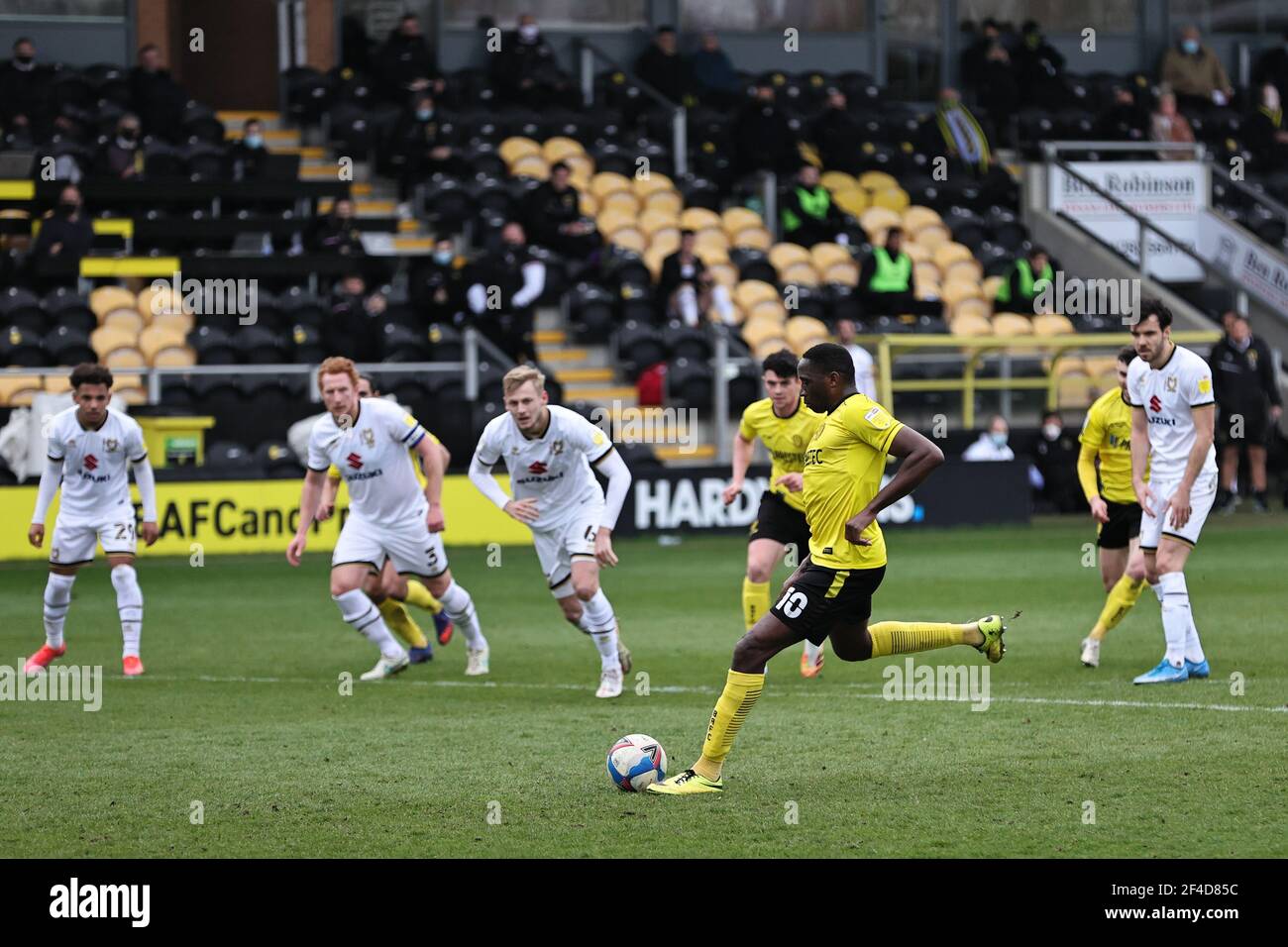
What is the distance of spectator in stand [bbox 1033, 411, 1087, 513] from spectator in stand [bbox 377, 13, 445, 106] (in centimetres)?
1050

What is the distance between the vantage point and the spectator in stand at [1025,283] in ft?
88.6

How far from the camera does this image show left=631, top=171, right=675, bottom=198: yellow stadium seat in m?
28.3

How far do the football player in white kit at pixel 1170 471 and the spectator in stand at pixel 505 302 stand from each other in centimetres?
1328

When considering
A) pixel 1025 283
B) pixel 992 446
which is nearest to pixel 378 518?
pixel 992 446

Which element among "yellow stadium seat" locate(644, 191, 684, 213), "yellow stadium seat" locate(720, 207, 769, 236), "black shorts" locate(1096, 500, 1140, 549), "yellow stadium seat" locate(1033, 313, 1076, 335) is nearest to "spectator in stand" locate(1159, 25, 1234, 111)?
"yellow stadium seat" locate(1033, 313, 1076, 335)

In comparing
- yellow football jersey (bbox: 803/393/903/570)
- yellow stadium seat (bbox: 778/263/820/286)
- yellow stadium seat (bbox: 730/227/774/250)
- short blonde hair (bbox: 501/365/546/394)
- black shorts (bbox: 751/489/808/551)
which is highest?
yellow stadium seat (bbox: 730/227/774/250)

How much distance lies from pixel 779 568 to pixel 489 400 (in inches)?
212

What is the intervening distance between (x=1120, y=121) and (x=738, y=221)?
7.55m

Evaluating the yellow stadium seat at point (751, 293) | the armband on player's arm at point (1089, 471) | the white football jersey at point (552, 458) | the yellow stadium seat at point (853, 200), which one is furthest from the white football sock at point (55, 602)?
the yellow stadium seat at point (853, 200)

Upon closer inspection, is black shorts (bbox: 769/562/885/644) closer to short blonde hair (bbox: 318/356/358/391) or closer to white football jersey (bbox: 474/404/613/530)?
white football jersey (bbox: 474/404/613/530)

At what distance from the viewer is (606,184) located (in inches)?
1101

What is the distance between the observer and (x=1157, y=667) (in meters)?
11.2

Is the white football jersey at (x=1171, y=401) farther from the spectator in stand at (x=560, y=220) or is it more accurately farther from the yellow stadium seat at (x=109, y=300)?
the yellow stadium seat at (x=109, y=300)
